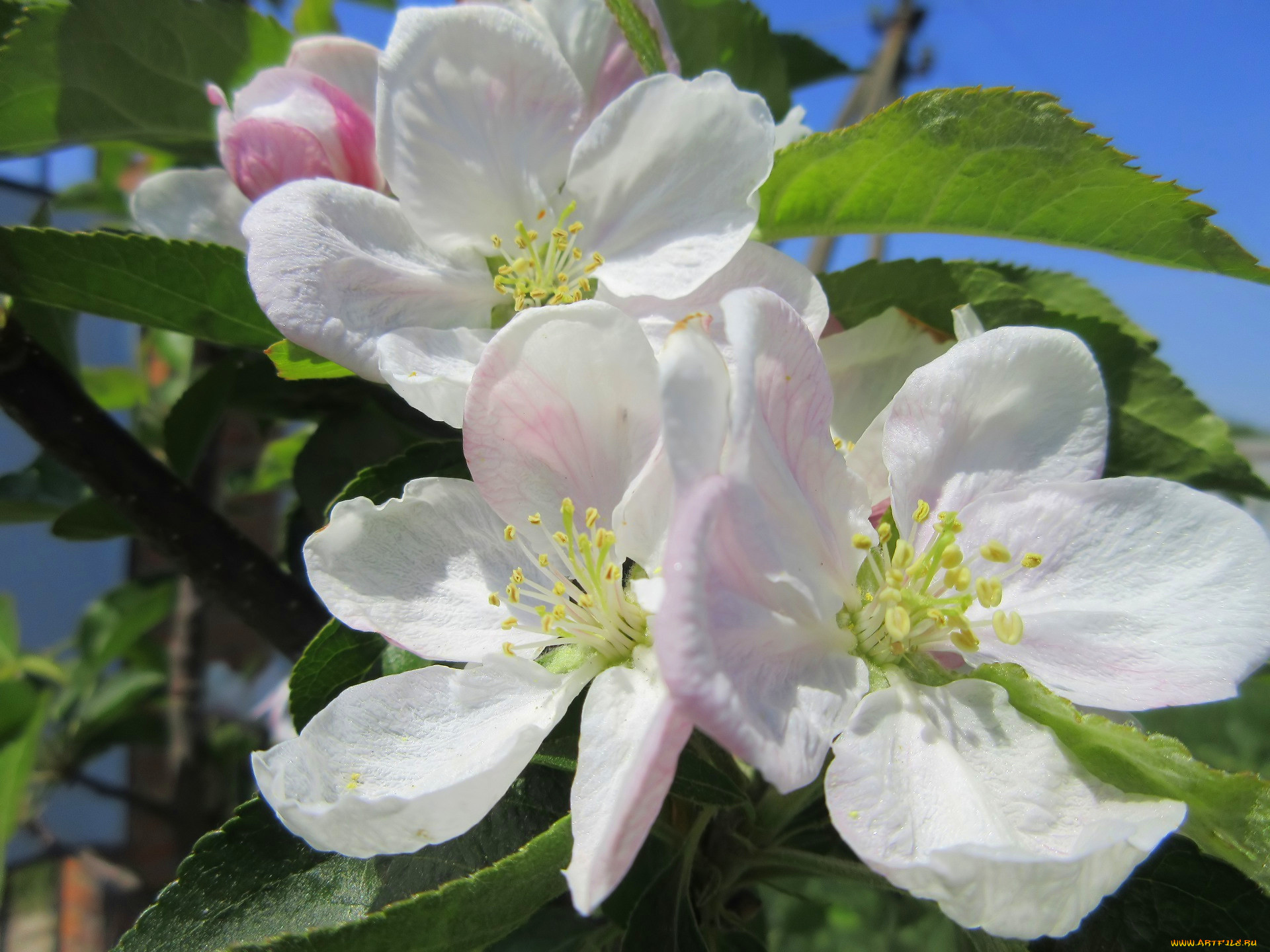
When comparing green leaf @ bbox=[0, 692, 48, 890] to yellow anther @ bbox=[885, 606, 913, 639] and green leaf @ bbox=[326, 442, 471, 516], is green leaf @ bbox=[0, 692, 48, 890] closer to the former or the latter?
green leaf @ bbox=[326, 442, 471, 516]

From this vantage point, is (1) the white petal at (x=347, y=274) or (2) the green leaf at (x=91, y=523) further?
(2) the green leaf at (x=91, y=523)

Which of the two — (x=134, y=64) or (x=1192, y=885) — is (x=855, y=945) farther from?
(x=134, y=64)

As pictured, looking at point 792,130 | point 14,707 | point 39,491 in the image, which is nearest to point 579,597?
point 792,130

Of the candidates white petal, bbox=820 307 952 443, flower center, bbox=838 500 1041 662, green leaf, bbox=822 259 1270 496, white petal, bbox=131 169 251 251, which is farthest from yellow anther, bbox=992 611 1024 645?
white petal, bbox=131 169 251 251

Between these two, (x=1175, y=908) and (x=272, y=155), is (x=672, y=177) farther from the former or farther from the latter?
(x=1175, y=908)

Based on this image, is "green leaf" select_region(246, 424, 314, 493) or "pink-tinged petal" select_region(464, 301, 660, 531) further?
"green leaf" select_region(246, 424, 314, 493)

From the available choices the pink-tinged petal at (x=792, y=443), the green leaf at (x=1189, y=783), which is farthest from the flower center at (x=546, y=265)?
the green leaf at (x=1189, y=783)

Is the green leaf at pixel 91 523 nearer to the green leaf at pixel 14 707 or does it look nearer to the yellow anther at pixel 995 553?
the green leaf at pixel 14 707
